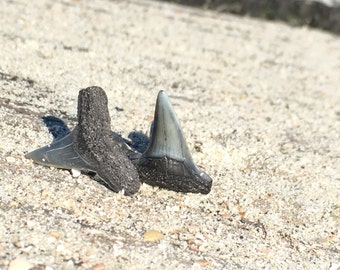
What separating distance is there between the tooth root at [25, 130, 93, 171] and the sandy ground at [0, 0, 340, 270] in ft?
0.15

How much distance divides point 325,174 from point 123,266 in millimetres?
1754

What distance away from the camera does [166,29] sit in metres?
6.41

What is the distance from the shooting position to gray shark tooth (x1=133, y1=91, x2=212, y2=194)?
296 cm

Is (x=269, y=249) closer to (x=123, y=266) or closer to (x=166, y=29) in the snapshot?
(x=123, y=266)

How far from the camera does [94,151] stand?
2.94 m

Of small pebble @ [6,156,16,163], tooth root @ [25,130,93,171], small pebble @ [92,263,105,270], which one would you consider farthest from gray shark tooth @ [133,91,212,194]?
small pebble @ [92,263,105,270]

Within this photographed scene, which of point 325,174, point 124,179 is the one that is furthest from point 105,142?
point 325,174

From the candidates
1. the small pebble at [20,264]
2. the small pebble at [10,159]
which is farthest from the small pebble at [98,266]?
the small pebble at [10,159]

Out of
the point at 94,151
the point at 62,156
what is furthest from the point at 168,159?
the point at 62,156

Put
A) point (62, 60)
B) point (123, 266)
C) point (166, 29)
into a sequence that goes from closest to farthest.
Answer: point (123, 266) < point (62, 60) < point (166, 29)

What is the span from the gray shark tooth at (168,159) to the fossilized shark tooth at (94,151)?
0.09m

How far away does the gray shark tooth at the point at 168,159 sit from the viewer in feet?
9.71

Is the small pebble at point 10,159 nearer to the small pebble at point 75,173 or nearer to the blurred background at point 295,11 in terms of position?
the small pebble at point 75,173

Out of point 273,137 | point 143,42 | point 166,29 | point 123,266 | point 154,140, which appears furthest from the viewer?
point 166,29
